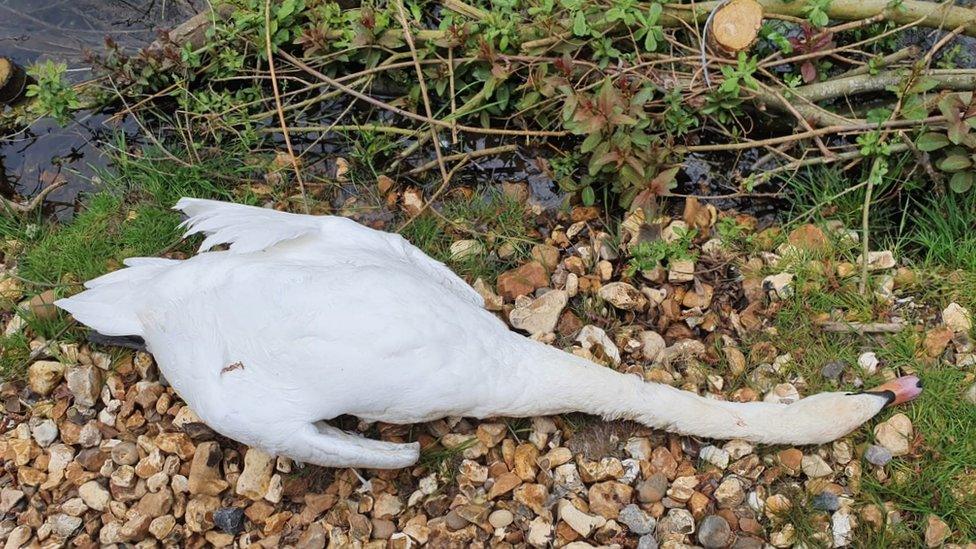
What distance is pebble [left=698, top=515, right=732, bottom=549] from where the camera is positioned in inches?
119

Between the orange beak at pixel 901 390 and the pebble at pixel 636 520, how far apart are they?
1.05 meters

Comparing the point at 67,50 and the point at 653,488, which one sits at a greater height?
the point at 67,50

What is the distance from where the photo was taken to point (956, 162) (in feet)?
11.0

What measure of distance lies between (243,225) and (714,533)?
227cm

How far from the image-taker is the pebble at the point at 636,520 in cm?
308

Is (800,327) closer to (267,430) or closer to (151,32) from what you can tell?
(267,430)

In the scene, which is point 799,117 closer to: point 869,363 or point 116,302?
point 869,363

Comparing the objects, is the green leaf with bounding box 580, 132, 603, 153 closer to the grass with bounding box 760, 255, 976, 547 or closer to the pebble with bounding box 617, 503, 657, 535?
the grass with bounding box 760, 255, 976, 547

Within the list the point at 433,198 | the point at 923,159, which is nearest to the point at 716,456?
the point at 923,159

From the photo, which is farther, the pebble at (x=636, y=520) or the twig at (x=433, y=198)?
the twig at (x=433, y=198)

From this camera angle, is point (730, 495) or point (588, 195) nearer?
point (730, 495)

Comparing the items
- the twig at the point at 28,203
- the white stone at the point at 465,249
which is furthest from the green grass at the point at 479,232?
the twig at the point at 28,203

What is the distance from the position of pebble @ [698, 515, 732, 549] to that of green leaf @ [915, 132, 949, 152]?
1.85 m

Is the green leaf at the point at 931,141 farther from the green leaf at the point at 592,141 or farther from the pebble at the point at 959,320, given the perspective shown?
the green leaf at the point at 592,141
